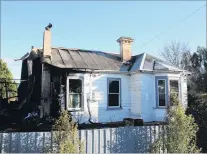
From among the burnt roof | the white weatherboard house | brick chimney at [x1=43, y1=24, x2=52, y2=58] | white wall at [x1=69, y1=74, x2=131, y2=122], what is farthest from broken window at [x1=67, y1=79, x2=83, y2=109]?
brick chimney at [x1=43, y1=24, x2=52, y2=58]

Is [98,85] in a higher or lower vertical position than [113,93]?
higher

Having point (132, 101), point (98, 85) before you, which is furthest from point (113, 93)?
point (132, 101)

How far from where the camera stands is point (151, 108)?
17.3 metres

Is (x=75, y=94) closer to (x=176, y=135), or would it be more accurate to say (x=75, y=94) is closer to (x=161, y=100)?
(x=161, y=100)

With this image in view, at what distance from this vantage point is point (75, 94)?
16297 mm

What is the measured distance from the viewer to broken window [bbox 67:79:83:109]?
52.8ft

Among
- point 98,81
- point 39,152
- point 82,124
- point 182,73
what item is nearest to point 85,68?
point 98,81

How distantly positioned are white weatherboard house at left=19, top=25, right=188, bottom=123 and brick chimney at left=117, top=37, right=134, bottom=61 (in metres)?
0.70

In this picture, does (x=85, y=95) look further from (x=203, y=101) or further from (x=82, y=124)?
(x=203, y=101)

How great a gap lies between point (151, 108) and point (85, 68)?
4.93 meters

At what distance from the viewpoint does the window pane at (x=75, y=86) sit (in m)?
16.2

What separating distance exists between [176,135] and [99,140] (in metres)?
2.48

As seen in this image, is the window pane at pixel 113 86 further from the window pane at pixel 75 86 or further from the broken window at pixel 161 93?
the broken window at pixel 161 93

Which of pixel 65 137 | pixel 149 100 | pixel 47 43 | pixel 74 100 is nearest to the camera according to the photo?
pixel 65 137
